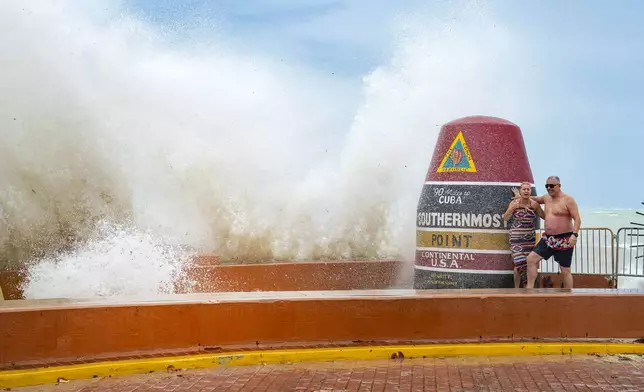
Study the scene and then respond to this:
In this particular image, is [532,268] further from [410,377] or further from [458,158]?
[410,377]

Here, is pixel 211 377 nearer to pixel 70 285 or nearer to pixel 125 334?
pixel 125 334

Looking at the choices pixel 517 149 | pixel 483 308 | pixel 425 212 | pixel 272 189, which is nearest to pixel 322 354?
pixel 483 308

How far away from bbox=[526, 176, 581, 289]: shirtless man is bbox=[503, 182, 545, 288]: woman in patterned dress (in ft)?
0.40

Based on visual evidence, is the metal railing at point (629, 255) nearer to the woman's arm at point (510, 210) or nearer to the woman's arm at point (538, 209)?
the woman's arm at point (538, 209)

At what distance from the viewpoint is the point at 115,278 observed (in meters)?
11.4

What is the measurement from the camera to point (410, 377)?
271 inches

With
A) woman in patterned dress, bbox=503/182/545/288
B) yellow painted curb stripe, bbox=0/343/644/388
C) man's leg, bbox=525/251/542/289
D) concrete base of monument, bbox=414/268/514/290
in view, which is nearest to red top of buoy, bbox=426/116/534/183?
woman in patterned dress, bbox=503/182/545/288

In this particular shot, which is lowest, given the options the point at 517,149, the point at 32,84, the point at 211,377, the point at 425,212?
the point at 211,377

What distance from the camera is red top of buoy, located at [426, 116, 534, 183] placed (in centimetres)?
973

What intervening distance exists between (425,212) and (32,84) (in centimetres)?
917

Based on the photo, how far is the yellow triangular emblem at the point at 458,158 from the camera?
384 inches

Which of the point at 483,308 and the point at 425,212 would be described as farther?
the point at 425,212

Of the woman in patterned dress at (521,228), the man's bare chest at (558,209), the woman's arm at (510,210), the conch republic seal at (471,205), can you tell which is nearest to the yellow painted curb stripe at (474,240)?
the conch republic seal at (471,205)

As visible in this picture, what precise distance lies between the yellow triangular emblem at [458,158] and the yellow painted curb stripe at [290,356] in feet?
8.63
